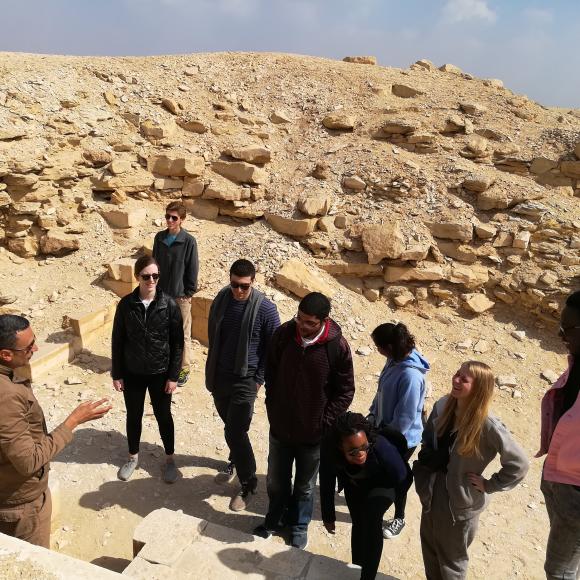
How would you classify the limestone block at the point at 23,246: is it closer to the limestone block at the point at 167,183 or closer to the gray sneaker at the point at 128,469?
the limestone block at the point at 167,183

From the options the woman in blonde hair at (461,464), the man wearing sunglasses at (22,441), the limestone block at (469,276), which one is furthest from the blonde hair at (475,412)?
the limestone block at (469,276)

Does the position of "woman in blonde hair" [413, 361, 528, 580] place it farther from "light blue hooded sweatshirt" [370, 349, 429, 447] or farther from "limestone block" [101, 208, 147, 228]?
"limestone block" [101, 208, 147, 228]

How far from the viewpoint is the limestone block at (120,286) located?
23.5 ft

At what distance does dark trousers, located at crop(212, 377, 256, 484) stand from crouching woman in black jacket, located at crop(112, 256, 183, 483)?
1.59 feet

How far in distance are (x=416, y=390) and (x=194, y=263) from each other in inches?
127

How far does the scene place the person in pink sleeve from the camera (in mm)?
2400

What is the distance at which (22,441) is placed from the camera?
2465 millimetres

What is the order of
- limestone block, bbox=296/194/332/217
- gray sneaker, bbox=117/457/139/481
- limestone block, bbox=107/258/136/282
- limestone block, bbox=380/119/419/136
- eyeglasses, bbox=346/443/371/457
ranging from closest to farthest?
eyeglasses, bbox=346/443/371/457
gray sneaker, bbox=117/457/139/481
limestone block, bbox=107/258/136/282
limestone block, bbox=296/194/332/217
limestone block, bbox=380/119/419/136

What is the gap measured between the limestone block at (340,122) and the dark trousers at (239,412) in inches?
316

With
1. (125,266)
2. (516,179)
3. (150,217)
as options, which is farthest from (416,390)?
(516,179)

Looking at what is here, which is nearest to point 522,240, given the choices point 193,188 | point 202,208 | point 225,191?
point 225,191

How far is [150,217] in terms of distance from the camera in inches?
341

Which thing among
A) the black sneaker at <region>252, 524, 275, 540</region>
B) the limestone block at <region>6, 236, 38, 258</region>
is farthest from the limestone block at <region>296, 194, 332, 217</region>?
the black sneaker at <region>252, 524, 275, 540</region>

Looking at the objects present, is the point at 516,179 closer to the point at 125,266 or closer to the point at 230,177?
the point at 230,177
